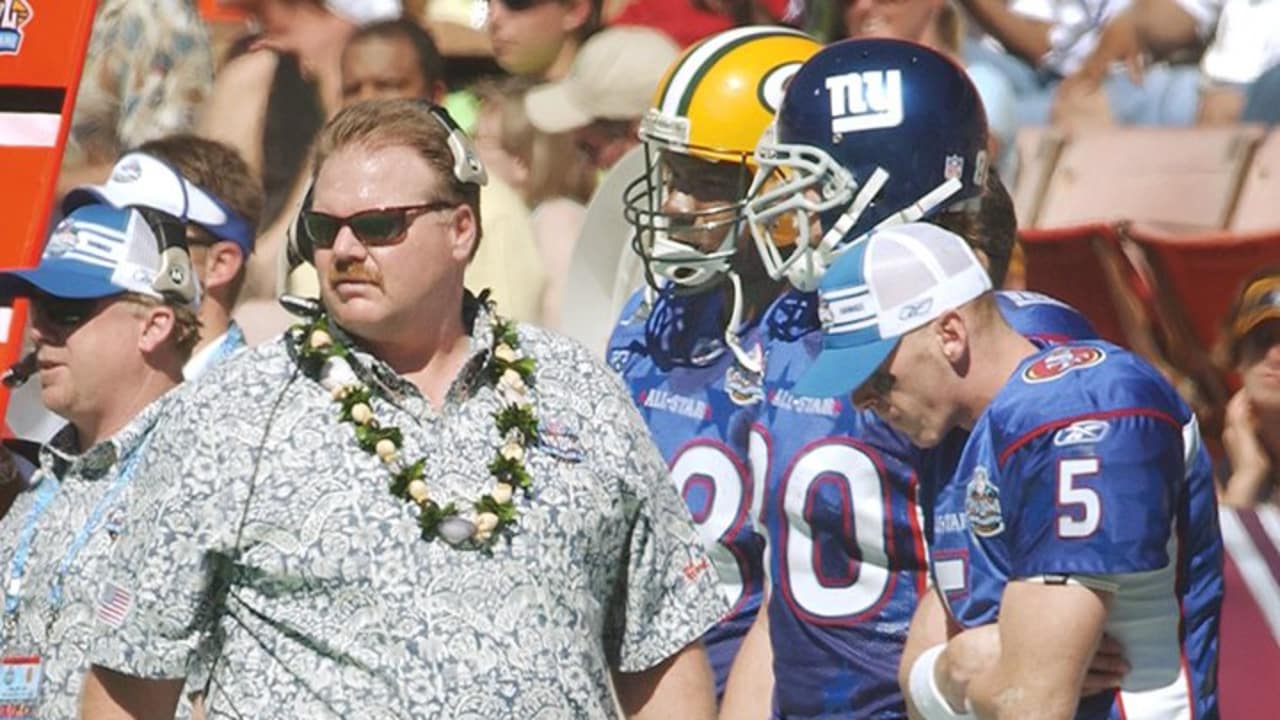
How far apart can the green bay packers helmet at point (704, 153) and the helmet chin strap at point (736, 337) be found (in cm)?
5

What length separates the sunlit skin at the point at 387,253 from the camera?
445 cm

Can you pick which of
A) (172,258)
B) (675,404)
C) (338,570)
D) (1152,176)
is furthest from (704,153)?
(1152,176)

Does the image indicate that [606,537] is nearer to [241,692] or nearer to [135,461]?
[241,692]

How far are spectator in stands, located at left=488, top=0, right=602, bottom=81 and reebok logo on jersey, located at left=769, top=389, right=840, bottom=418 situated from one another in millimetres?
3398

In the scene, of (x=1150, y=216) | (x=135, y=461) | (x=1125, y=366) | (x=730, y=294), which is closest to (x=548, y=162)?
(x=1150, y=216)

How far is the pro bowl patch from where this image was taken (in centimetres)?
407

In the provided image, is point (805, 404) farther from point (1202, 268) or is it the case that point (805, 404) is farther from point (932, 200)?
point (1202, 268)

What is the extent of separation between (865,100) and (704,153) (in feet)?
2.55

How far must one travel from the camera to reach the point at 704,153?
5.91 meters

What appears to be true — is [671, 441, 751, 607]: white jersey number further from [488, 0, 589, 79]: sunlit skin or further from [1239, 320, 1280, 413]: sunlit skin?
[488, 0, 589, 79]: sunlit skin

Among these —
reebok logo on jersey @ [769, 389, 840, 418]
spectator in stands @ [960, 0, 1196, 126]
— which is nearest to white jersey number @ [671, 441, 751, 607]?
reebok logo on jersey @ [769, 389, 840, 418]

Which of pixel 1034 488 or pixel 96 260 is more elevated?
pixel 1034 488

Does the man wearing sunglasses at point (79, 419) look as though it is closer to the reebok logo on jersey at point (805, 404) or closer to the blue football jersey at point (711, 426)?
the blue football jersey at point (711, 426)

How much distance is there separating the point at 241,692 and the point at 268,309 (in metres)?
3.76
